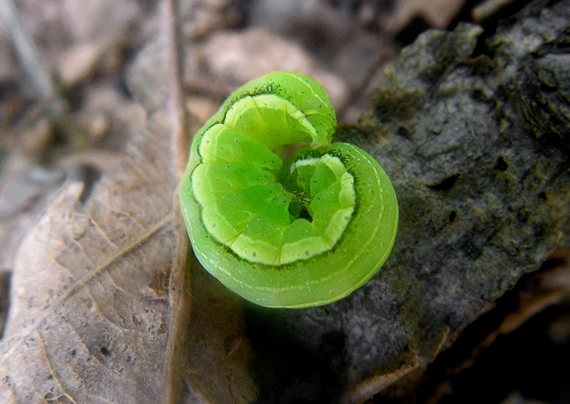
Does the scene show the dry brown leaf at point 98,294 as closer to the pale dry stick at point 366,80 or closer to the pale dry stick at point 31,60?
the pale dry stick at point 366,80

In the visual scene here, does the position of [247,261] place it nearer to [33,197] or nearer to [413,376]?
[413,376]

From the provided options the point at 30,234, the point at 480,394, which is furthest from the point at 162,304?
→ the point at 480,394

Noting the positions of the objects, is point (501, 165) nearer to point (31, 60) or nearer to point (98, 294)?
point (98, 294)

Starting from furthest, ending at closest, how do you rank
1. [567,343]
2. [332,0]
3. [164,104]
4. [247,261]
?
[332,0]
[164,104]
[567,343]
[247,261]

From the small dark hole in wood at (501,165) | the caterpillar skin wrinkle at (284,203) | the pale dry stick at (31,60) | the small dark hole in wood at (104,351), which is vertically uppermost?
the small dark hole in wood at (501,165)

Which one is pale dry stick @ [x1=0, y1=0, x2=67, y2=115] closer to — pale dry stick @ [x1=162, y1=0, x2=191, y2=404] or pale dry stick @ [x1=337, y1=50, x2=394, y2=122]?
pale dry stick @ [x1=162, y1=0, x2=191, y2=404]

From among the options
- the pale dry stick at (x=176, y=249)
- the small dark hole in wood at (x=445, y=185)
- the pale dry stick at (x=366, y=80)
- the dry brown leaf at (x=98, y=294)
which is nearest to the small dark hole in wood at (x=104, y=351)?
the dry brown leaf at (x=98, y=294)

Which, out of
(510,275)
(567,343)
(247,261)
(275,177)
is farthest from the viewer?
(567,343)
